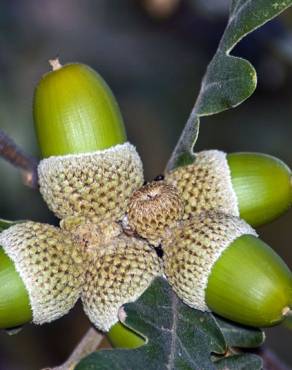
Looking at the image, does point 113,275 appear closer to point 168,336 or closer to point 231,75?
point 168,336

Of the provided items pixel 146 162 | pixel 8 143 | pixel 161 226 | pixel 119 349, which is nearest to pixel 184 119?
pixel 146 162

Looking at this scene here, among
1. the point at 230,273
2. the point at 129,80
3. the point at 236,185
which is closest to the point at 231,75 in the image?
the point at 236,185

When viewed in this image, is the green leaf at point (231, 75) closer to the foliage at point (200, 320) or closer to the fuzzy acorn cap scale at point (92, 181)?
the foliage at point (200, 320)

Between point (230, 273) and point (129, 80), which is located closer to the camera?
point (230, 273)

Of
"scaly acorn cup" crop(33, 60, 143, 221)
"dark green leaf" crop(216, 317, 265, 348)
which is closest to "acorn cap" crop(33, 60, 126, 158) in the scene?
"scaly acorn cup" crop(33, 60, 143, 221)

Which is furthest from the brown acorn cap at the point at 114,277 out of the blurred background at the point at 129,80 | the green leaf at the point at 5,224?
the blurred background at the point at 129,80

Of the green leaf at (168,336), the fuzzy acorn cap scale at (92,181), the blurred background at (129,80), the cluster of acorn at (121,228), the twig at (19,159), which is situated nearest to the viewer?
the green leaf at (168,336)

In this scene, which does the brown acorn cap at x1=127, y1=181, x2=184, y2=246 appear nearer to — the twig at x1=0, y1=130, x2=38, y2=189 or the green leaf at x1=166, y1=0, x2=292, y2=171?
the green leaf at x1=166, y1=0, x2=292, y2=171
